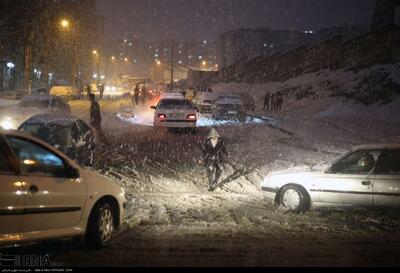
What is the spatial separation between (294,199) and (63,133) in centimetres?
636

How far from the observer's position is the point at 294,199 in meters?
10.4

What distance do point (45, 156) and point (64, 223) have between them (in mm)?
842

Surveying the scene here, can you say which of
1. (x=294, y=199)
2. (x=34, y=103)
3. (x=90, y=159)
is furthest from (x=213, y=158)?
(x=34, y=103)

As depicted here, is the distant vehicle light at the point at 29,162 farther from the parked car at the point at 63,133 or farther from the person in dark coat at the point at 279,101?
the person in dark coat at the point at 279,101

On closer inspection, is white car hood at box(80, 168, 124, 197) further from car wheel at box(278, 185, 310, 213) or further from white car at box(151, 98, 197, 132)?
white car at box(151, 98, 197, 132)

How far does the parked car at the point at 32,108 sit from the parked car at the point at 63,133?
→ 692 centimetres

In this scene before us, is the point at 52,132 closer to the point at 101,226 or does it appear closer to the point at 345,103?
the point at 101,226

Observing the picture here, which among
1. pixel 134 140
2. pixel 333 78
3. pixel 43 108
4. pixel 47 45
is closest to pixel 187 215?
pixel 134 140

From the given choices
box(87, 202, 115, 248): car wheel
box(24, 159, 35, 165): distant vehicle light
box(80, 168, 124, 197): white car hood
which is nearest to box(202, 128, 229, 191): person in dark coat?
box(80, 168, 124, 197): white car hood

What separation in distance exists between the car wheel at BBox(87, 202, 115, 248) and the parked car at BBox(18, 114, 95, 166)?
21.3 ft

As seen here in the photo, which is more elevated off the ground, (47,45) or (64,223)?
(47,45)

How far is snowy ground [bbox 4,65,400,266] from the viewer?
274 inches

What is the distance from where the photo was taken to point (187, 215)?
994cm

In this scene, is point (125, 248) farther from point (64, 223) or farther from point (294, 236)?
point (294, 236)
